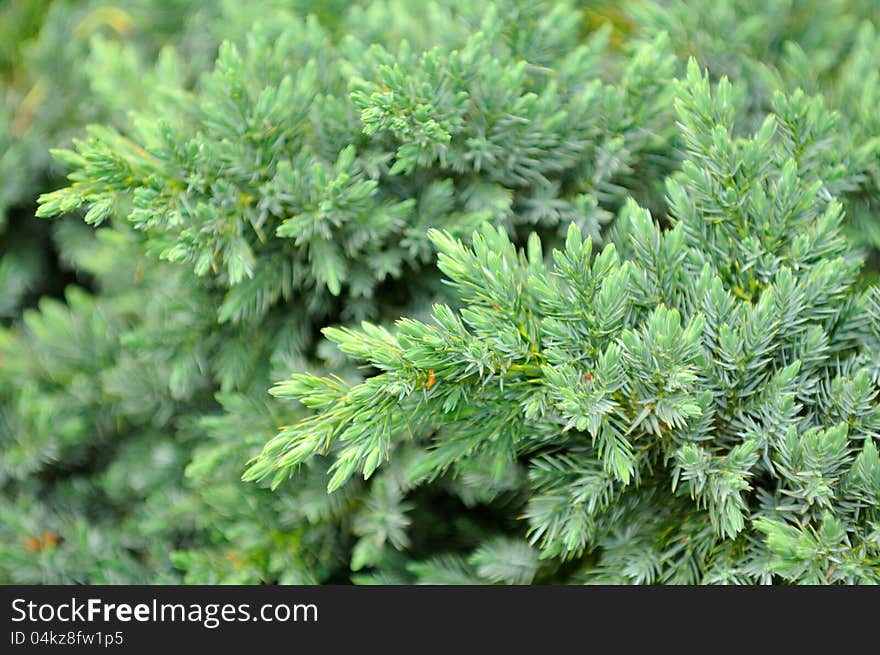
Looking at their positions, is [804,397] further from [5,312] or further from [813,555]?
[5,312]

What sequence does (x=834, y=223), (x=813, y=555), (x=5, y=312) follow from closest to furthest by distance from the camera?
(x=813, y=555)
(x=834, y=223)
(x=5, y=312)

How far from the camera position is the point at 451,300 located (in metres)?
1.27

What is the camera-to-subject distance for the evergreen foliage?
38.1 inches

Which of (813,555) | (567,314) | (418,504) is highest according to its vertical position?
(567,314)

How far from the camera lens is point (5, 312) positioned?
157 cm

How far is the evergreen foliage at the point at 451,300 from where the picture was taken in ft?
3.17

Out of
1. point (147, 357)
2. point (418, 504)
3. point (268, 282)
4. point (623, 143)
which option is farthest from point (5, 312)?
point (623, 143)

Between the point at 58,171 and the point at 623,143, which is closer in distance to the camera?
the point at 623,143

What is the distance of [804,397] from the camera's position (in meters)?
1.01

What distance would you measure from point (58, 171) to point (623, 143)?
116 cm

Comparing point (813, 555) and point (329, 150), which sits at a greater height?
point (329, 150)

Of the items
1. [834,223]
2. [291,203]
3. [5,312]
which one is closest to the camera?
[834,223]
